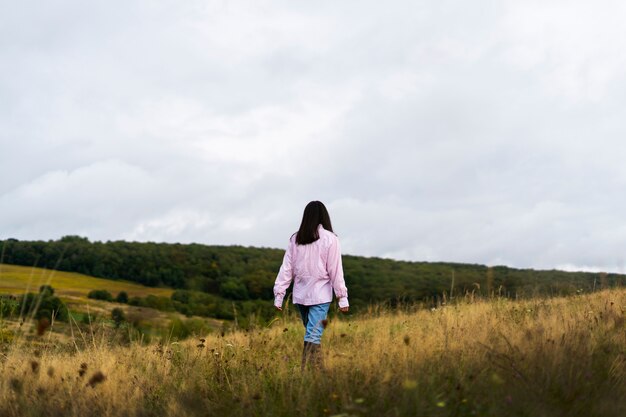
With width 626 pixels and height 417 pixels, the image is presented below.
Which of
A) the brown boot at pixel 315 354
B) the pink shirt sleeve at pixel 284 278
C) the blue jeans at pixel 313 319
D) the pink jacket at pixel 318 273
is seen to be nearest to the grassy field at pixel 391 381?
the brown boot at pixel 315 354

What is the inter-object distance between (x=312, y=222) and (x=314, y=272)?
23.9 inches

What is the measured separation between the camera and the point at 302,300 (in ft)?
23.7

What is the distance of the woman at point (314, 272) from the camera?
23.5ft

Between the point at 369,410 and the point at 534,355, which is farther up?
the point at 534,355

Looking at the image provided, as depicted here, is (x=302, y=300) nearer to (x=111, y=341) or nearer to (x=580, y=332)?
(x=580, y=332)

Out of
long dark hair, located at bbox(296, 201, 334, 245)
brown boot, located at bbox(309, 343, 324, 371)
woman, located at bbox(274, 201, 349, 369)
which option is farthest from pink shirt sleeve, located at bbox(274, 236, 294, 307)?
brown boot, located at bbox(309, 343, 324, 371)

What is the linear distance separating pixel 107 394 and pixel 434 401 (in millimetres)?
3368

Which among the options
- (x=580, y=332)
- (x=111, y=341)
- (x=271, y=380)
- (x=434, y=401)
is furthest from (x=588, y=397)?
(x=111, y=341)

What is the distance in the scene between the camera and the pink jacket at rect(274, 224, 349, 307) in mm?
7188

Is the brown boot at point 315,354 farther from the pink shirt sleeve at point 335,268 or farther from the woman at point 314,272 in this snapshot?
the pink shirt sleeve at point 335,268

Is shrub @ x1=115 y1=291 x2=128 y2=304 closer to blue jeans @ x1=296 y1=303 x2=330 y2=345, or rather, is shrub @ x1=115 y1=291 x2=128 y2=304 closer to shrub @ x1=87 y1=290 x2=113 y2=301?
shrub @ x1=87 y1=290 x2=113 y2=301

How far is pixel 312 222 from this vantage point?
24.2 ft

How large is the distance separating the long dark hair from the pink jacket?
0.19 feet

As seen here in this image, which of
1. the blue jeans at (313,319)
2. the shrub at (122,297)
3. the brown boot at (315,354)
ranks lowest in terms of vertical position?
the shrub at (122,297)
